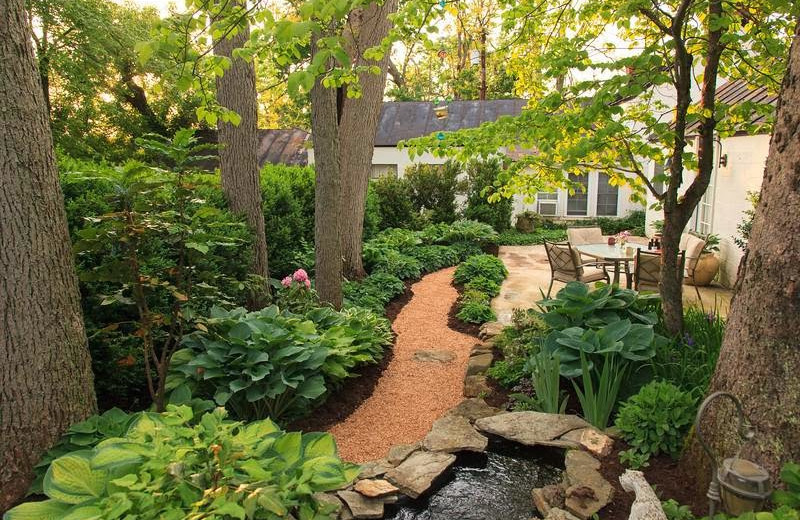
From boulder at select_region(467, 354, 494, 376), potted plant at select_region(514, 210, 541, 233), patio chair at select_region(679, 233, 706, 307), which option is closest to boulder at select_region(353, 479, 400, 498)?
boulder at select_region(467, 354, 494, 376)

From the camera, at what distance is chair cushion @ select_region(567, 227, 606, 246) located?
919 centimetres

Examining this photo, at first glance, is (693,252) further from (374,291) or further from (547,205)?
(547,205)

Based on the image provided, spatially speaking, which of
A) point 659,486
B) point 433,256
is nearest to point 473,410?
point 659,486

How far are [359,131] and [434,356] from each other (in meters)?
3.94

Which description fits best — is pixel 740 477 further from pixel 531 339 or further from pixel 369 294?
pixel 369 294

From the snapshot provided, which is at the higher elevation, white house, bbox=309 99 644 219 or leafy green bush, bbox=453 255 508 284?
white house, bbox=309 99 644 219

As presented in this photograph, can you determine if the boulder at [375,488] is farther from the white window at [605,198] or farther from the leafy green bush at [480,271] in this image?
the white window at [605,198]

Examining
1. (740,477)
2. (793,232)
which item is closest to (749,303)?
(793,232)

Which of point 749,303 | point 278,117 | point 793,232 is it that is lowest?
point 749,303

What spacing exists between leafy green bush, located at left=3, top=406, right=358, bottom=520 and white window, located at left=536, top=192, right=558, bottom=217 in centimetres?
1714

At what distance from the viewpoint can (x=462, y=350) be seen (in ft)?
20.2

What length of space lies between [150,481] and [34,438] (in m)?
1.21

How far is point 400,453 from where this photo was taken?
351cm

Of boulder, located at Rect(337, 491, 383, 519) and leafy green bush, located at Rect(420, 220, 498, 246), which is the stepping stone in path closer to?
boulder, located at Rect(337, 491, 383, 519)
